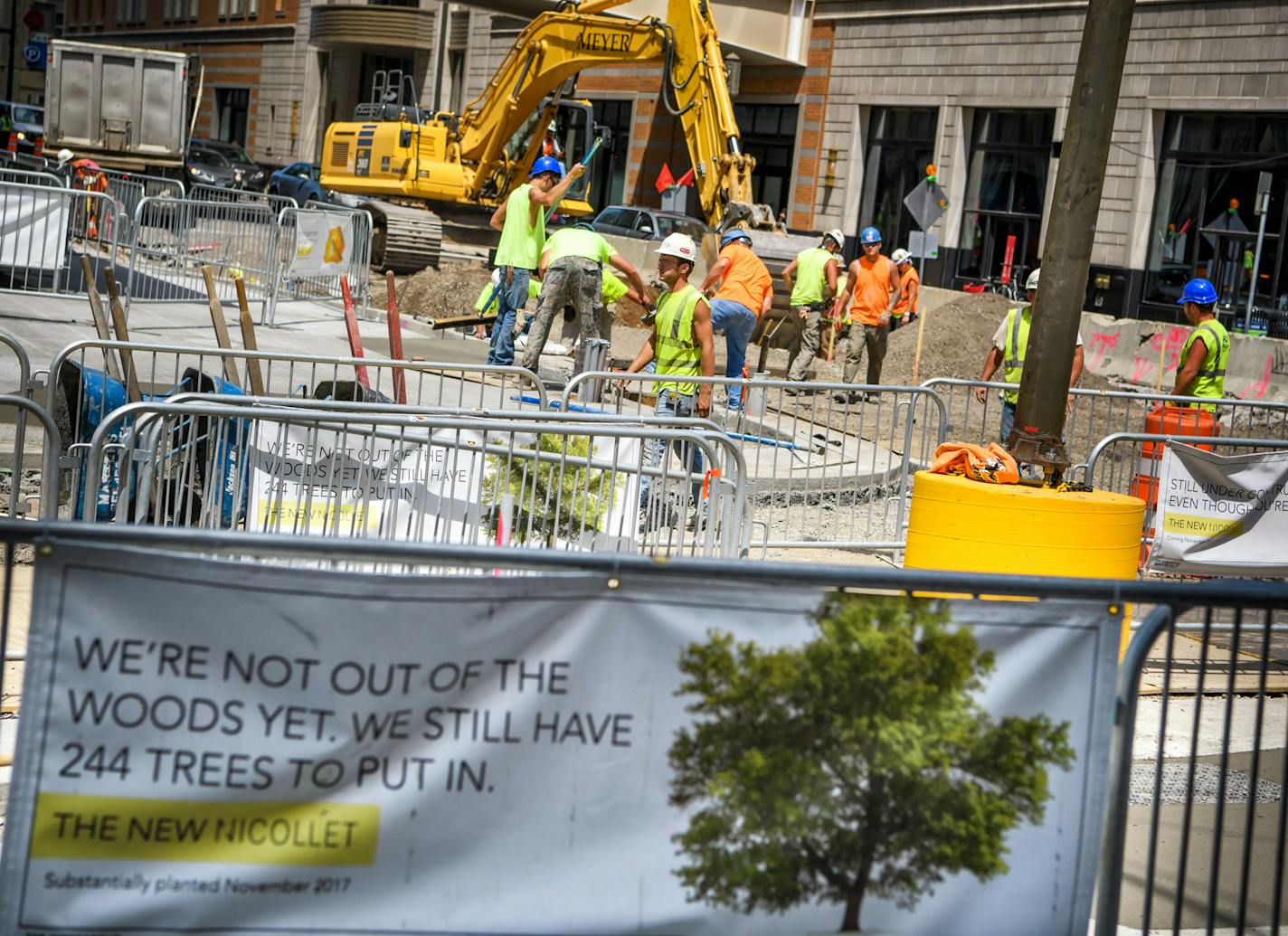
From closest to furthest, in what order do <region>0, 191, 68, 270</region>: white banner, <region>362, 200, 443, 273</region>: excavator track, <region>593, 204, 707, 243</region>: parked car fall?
1. <region>0, 191, 68, 270</region>: white banner
2. <region>362, 200, 443, 273</region>: excavator track
3. <region>593, 204, 707, 243</region>: parked car

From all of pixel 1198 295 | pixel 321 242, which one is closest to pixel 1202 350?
pixel 1198 295

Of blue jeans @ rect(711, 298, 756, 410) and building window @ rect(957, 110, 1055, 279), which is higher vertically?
building window @ rect(957, 110, 1055, 279)

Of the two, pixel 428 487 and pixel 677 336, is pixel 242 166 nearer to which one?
pixel 677 336

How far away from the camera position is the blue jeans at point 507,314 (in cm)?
1370

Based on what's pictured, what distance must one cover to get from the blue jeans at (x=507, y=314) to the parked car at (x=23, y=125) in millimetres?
28257

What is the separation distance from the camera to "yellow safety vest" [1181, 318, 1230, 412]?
36.6 feet

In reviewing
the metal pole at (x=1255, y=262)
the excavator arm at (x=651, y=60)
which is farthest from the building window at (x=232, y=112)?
the metal pole at (x=1255, y=262)

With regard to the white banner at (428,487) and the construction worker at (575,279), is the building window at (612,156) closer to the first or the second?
the construction worker at (575,279)

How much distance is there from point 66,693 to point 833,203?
1336 inches

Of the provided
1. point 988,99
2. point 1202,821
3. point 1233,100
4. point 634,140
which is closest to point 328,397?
point 1202,821

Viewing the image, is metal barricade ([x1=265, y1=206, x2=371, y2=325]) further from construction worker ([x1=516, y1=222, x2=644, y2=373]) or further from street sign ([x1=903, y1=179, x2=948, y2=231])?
street sign ([x1=903, y1=179, x2=948, y2=231])

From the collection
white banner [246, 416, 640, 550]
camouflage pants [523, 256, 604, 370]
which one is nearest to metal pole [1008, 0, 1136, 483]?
white banner [246, 416, 640, 550]

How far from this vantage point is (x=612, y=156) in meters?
43.4

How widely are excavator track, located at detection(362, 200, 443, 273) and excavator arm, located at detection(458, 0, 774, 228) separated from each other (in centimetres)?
228
